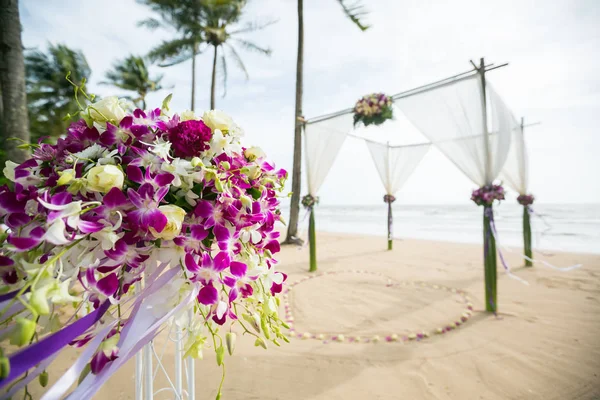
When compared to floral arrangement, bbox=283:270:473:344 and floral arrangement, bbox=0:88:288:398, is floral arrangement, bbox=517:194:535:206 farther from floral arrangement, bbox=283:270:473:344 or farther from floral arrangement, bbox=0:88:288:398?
floral arrangement, bbox=0:88:288:398

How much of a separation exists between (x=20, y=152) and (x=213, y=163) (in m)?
3.36

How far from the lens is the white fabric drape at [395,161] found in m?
6.39

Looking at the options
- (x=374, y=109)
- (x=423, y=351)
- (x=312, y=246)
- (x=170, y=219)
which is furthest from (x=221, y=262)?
(x=312, y=246)

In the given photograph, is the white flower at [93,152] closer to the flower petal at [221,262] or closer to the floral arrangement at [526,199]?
the flower petal at [221,262]

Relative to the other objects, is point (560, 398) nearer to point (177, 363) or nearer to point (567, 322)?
point (567, 322)

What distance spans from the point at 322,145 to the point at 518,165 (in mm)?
3488

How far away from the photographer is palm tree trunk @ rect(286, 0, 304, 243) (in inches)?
270

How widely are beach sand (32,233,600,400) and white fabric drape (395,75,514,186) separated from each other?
1547 mm

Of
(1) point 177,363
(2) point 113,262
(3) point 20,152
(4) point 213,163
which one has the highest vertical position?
(3) point 20,152

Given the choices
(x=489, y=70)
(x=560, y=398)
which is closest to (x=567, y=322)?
(x=560, y=398)

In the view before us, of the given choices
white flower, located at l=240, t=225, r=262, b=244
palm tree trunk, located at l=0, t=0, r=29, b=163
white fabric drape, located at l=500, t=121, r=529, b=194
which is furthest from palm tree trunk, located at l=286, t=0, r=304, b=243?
white flower, located at l=240, t=225, r=262, b=244

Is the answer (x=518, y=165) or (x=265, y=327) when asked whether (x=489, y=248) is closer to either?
(x=518, y=165)

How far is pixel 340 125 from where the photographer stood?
458cm

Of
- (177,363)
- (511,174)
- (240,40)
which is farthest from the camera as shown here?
(240,40)
